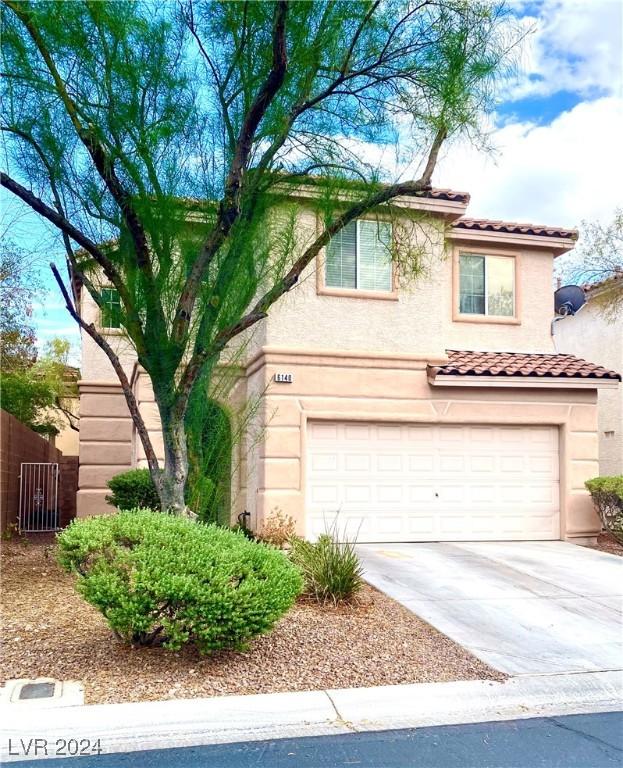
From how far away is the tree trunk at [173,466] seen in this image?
26.7ft

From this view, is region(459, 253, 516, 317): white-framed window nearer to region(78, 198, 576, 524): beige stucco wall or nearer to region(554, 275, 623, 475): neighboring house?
region(78, 198, 576, 524): beige stucco wall

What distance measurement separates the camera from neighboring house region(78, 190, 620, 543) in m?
12.5

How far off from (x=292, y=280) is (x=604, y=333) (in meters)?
13.2

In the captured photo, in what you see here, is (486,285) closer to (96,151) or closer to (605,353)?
(605,353)

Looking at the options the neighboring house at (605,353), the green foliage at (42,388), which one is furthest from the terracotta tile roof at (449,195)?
the green foliage at (42,388)

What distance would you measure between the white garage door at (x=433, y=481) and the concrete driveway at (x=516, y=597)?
559 millimetres

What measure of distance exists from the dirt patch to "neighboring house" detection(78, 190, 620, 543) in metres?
0.32

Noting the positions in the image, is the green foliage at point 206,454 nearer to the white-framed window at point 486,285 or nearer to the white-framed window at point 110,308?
the white-framed window at point 110,308

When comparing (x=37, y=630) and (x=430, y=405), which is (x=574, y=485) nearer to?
(x=430, y=405)

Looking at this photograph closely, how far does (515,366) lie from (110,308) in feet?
26.3

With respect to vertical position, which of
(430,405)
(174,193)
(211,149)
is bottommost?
(430,405)

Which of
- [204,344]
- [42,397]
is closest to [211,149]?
[204,344]

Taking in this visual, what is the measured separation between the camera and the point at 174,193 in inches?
322

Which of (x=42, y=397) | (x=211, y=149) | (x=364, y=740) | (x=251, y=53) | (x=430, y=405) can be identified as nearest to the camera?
(x=364, y=740)
